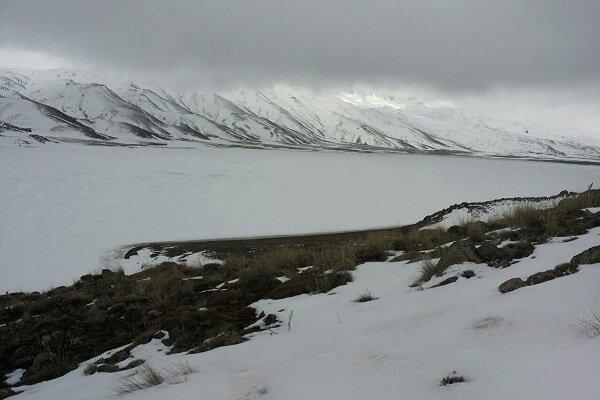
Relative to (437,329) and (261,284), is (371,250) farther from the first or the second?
(437,329)

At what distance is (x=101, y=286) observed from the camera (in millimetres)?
9211

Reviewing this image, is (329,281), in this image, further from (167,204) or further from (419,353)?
(167,204)

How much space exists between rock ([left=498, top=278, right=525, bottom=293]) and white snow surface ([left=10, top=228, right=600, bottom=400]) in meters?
0.08

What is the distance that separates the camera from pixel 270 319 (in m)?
4.84

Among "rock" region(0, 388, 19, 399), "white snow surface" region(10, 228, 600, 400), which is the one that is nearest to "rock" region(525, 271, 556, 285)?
"white snow surface" region(10, 228, 600, 400)

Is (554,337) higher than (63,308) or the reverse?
higher

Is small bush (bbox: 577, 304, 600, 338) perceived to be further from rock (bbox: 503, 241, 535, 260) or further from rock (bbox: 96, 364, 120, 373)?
rock (bbox: 96, 364, 120, 373)

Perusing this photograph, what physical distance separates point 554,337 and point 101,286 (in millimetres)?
8999

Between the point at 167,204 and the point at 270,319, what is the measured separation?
20.1m

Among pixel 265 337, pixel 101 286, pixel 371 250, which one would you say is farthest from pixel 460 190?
pixel 265 337

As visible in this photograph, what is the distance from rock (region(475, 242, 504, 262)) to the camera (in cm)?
517

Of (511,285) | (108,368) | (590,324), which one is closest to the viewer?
(590,324)

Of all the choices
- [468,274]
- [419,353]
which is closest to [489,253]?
[468,274]

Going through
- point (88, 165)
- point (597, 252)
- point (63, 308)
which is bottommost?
point (63, 308)
